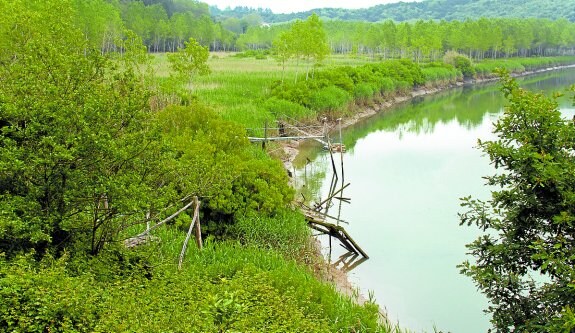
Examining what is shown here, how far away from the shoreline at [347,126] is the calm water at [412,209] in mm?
503

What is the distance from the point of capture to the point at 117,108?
9242 mm

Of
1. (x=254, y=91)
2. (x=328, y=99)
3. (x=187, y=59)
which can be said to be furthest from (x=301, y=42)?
(x=187, y=59)

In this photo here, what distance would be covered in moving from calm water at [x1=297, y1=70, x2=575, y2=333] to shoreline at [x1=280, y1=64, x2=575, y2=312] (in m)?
0.50

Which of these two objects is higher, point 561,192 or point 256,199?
point 561,192

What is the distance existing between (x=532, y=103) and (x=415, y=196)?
571 inches

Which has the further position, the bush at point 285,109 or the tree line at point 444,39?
the tree line at point 444,39

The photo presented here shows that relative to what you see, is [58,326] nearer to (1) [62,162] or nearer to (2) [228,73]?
(1) [62,162]

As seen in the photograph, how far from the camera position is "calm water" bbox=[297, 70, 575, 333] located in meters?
14.2

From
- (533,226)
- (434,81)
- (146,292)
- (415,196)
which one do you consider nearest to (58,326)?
(146,292)

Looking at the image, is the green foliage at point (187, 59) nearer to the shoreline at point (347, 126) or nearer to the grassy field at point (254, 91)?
the grassy field at point (254, 91)

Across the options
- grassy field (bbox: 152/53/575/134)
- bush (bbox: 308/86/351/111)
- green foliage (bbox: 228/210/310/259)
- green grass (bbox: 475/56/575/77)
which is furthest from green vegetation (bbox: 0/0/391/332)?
green grass (bbox: 475/56/575/77)

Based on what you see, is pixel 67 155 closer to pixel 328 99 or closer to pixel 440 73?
pixel 328 99

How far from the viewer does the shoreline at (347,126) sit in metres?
13.8

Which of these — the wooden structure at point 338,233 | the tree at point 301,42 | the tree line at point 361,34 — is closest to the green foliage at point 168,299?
the wooden structure at point 338,233
